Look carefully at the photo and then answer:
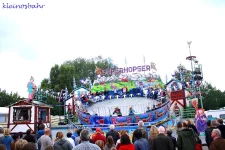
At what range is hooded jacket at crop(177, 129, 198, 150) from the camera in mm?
6155

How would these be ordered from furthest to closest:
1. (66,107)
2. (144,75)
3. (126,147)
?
1. (66,107)
2. (144,75)
3. (126,147)

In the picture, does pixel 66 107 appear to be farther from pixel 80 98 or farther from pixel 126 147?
pixel 126 147

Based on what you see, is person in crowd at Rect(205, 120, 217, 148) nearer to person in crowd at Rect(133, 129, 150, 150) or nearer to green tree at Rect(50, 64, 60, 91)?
person in crowd at Rect(133, 129, 150, 150)

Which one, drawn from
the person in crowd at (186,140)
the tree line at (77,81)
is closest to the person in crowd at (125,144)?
the person in crowd at (186,140)

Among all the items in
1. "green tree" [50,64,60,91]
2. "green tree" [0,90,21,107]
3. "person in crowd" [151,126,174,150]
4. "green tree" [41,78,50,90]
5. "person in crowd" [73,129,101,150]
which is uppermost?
"green tree" [50,64,60,91]

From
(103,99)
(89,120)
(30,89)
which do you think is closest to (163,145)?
(89,120)

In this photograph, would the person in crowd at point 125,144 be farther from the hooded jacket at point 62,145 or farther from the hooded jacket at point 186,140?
the hooded jacket at point 186,140

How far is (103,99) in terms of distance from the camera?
26.6 m

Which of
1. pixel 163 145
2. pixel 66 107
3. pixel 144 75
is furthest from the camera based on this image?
pixel 66 107

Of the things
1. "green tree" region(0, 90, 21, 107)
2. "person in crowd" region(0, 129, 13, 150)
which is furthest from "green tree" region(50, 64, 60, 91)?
"person in crowd" region(0, 129, 13, 150)

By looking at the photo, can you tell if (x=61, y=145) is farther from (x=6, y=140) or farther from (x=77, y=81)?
(x=77, y=81)

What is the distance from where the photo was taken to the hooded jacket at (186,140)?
6155mm

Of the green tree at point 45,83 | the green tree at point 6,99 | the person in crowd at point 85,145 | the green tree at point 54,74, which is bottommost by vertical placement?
the person in crowd at point 85,145

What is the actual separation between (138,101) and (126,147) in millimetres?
20259
